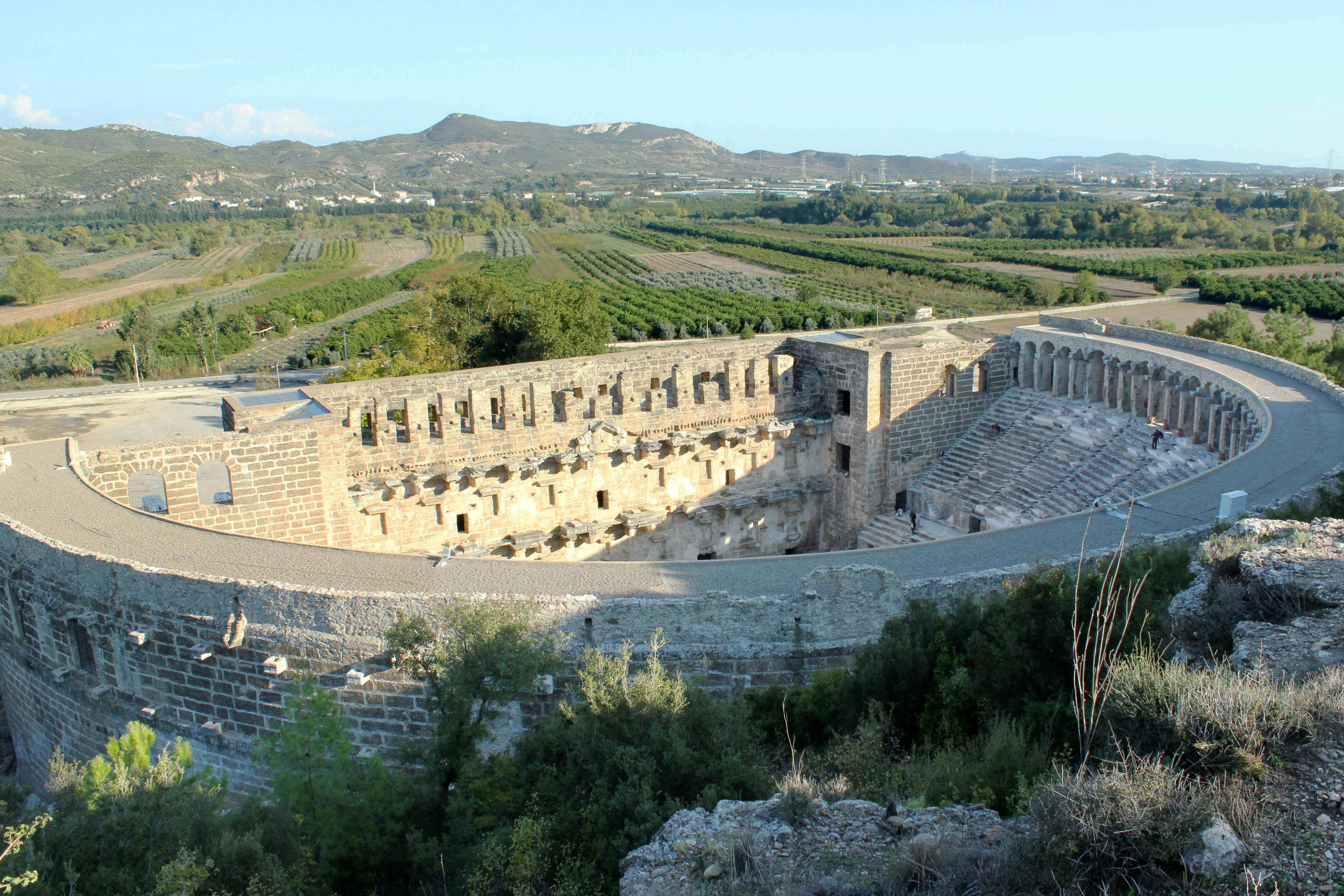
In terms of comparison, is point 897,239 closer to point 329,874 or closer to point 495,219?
point 495,219

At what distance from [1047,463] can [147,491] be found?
54.7 feet

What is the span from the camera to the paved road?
11.1 metres

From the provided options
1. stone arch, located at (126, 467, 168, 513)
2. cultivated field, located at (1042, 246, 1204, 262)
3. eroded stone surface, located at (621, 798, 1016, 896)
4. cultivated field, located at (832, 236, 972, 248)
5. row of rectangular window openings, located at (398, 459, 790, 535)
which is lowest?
row of rectangular window openings, located at (398, 459, 790, 535)

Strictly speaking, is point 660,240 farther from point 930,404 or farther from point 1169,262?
point 930,404

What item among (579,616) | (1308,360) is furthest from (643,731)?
(1308,360)

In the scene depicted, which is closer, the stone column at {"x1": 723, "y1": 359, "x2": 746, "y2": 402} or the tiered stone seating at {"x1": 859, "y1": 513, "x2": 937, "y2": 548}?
the tiered stone seating at {"x1": 859, "y1": 513, "x2": 937, "y2": 548}

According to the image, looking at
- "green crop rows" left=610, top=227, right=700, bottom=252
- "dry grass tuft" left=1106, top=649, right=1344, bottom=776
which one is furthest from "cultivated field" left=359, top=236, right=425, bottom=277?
"dry grass tuft" left=1106, top=649, right=1344, bottom=776

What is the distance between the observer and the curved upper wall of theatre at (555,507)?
33.9 ft

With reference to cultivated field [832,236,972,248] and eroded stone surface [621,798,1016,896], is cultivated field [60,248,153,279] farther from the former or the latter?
eroded stone surface [621,798,1016,896]

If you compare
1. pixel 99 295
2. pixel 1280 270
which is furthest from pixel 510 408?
pixel 99 295

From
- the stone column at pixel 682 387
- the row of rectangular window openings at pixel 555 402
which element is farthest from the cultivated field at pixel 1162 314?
the stone column at pixel 682 387

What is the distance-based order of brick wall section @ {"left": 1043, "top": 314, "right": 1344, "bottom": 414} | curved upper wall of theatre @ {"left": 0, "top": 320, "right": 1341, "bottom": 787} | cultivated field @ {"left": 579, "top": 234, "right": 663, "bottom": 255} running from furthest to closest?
1. cultivated field @ {"left": 579, "top": 234, "right": 663, "bottom": 255}
2. brick wall section @ {"left": 1043, "top": 314, "right": 1344, "bottom": 414}
3. curved upper wall of theatre @ {"left": 0, "top": 320, "right": 1341, "bottom": 787}

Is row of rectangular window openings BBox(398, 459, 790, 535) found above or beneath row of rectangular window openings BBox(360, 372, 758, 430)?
beneath

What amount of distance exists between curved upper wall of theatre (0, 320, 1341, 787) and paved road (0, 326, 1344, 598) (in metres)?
0.07
